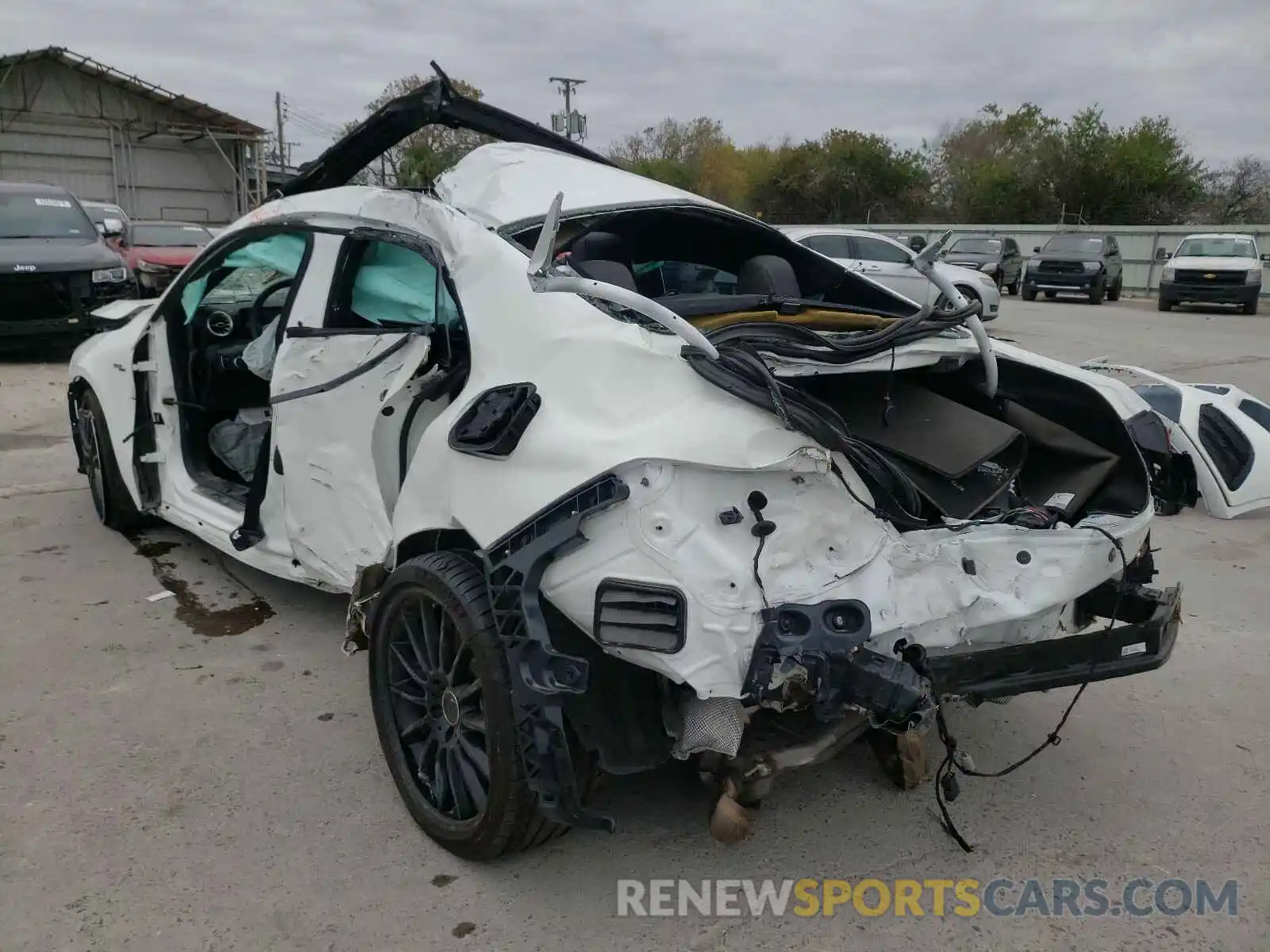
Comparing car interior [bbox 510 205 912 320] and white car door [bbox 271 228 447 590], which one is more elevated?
car interior [bbox 510 205 912 320]

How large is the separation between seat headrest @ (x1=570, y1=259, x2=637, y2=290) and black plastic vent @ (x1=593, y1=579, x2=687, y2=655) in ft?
4.16

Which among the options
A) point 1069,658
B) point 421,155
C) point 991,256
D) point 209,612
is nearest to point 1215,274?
point 991,256

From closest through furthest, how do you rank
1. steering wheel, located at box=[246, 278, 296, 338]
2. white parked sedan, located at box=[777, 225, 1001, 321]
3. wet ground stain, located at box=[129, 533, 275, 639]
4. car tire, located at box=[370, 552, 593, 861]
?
car tire, located at box=[370, 552, 593, 861], wet ground stain, located at box=[129, 533, 275, 639], steering wheel, located at box=[246, 278, 296, 338], white parked sedan, located at box=[777, 225, 1001, 321]

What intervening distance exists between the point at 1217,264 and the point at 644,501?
79.8 feet

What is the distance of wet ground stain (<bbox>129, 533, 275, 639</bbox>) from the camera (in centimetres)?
424

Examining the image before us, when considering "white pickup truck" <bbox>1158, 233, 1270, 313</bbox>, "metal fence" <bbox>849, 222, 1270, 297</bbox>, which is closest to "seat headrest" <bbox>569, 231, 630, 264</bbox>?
"white pickup truck" <bbox>1158, 233, 1270, 313</bbox>

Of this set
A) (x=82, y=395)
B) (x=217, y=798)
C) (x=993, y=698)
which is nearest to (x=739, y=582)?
(x=993, y=698)

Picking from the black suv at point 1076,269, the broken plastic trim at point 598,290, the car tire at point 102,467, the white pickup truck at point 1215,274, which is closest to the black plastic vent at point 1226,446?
the broken plastic trim at point 598,290

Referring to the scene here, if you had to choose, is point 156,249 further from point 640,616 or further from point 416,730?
point 640,616

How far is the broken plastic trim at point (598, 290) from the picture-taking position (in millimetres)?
2441

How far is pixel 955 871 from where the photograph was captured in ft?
8.95

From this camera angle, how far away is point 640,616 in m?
2.24

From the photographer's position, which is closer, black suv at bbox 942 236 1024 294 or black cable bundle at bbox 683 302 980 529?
black cable bundle at bbox 683 302 980 529

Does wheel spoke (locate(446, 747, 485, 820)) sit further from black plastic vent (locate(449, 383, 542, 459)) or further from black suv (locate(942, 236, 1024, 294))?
black suv (locate(942, 236, 1024, 294))
